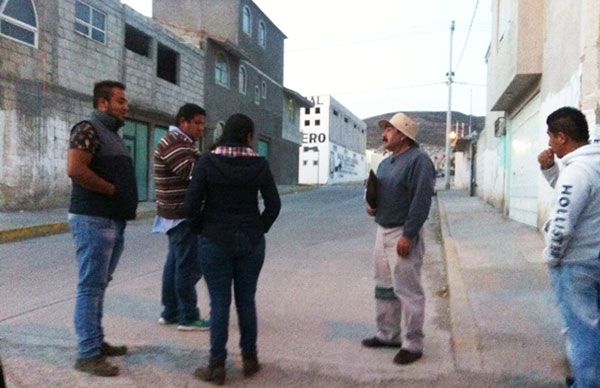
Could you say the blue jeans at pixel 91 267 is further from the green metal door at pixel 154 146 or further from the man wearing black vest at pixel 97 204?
the green metal door at pixel 154 146

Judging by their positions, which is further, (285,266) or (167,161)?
(285,266)

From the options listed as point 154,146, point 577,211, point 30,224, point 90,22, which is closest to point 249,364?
point 577,211

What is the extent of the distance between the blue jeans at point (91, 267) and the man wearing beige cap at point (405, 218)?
179cm

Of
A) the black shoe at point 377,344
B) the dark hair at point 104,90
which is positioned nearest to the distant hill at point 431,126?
the black shoe at point 377,344

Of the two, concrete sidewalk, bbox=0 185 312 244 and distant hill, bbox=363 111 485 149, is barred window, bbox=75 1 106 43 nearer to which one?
concrete sidewalk, bbox=0 185 312 244

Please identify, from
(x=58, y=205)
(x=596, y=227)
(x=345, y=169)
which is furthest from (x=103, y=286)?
(x=345, y=169)

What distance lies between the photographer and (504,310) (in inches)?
206

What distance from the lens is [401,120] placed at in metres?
4.09

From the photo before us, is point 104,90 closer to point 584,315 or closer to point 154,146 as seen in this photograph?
point 584,315

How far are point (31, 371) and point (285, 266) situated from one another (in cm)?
460

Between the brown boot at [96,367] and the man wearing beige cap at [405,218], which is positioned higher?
the man wearing beige cap at [405,218]

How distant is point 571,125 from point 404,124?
117 cm

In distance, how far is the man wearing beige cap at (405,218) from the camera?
153 inches

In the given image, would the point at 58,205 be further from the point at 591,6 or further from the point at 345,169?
the point at 345,169
